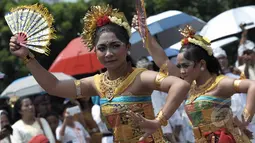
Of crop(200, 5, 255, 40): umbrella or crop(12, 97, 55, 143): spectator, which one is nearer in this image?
crop(12, 97, 55, 143): spectator

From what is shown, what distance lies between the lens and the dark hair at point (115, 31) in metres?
5.20

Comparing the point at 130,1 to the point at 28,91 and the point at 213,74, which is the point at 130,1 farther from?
the point at 213,74

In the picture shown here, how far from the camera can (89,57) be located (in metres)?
11.2

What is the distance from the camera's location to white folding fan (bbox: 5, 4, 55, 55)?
5.09 metres

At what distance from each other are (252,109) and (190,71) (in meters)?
0.71

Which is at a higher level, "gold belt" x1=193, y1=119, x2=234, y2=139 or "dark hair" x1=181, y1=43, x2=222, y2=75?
"dark hair" x1=181, y1=43, x2=222, y2=75

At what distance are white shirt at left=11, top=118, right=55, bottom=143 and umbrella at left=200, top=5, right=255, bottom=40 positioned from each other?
11.5ft

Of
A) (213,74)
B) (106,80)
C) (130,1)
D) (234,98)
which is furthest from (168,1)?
(106,80)

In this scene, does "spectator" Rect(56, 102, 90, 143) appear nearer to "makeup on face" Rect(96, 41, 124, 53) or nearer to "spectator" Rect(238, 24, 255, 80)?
"spectator" Rect(238, 24, 255, 80)

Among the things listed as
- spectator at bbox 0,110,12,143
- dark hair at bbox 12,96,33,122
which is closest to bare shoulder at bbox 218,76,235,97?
spectator at bbox 0,110,12,143

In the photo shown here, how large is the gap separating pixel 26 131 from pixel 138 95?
3268 mm

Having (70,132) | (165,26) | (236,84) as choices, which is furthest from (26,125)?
(165,26)

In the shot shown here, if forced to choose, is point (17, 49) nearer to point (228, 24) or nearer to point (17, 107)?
point (17, 107)

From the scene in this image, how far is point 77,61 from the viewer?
1134 cm
